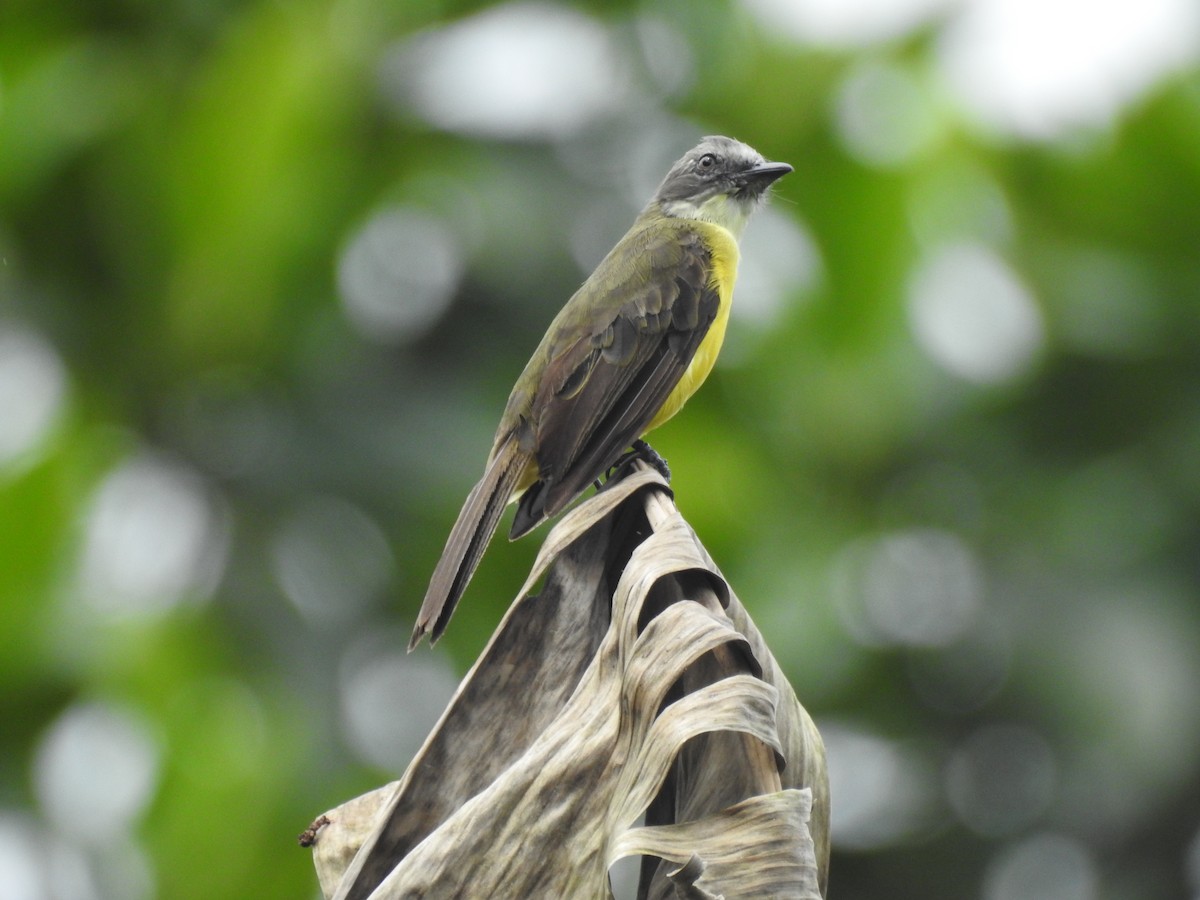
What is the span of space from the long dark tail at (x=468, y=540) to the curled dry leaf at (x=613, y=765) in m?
0.61

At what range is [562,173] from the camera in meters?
10.4

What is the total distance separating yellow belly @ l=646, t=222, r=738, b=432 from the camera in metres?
4.77

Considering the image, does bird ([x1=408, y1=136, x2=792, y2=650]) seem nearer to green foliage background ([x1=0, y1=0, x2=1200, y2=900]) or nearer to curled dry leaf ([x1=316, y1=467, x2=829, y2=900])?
curled dry leaf ([x1=316, y1=467, x2=829, y2=900])

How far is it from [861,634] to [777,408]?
1.42 metres

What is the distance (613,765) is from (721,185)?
156 inches

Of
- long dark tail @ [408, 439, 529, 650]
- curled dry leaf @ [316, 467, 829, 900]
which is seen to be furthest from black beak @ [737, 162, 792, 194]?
curled dry leaf @ [316, 467, 829, 900]

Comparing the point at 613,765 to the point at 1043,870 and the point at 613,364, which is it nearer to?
the point at 613,364

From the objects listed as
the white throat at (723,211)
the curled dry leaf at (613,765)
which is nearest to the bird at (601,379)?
the white throat at (723,211)

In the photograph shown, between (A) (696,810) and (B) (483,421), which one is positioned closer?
(A) (696,810)

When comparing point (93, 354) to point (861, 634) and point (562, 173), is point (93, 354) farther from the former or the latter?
point (861, 634)

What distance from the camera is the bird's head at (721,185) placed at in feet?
19.4

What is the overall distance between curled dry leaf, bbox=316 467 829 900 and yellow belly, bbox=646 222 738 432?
1.91 m

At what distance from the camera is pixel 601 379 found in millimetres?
4523

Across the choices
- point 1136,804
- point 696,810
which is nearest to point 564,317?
point 696,810
